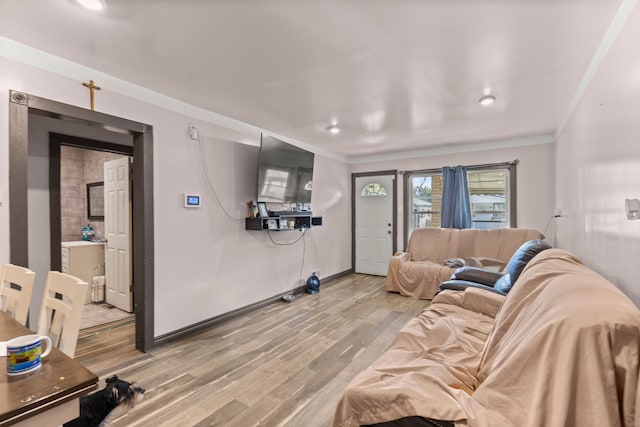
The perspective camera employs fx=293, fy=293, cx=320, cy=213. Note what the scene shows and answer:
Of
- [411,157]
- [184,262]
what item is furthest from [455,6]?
[411,157]

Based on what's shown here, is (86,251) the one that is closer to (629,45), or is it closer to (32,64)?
(32,64)

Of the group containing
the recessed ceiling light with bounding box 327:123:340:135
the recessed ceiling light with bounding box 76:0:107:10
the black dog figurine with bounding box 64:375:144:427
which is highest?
the recessed ceiling light with bounding box 327:123:340:135

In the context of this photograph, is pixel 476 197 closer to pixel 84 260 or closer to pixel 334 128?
pixel 334 128

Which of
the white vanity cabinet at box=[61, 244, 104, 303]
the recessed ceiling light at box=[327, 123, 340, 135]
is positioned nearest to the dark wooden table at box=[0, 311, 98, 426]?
the recessed ceiling light at box=[327, 123, 340, 135]

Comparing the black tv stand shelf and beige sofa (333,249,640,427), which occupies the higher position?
the black tv stand shelf

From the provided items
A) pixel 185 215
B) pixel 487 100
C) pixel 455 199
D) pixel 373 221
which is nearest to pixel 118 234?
pixel 185 215

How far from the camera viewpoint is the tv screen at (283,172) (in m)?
3.58

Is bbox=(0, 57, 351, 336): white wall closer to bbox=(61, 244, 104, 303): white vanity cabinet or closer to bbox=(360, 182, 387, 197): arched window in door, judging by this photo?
bbox=(61, 244, 104, 303): white vanity cabinet

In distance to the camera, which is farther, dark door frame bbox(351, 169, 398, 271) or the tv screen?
dark door frame bbox(351, 169, 398, 271)

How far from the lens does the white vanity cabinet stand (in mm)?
→ 3900

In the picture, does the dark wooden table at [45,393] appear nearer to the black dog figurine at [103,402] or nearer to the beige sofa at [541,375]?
the black dog figurine at [103,402]

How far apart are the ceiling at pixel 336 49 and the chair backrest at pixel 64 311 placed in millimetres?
1460

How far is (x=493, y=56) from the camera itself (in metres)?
2.11

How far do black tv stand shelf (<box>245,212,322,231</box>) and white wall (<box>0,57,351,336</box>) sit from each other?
0.18m
